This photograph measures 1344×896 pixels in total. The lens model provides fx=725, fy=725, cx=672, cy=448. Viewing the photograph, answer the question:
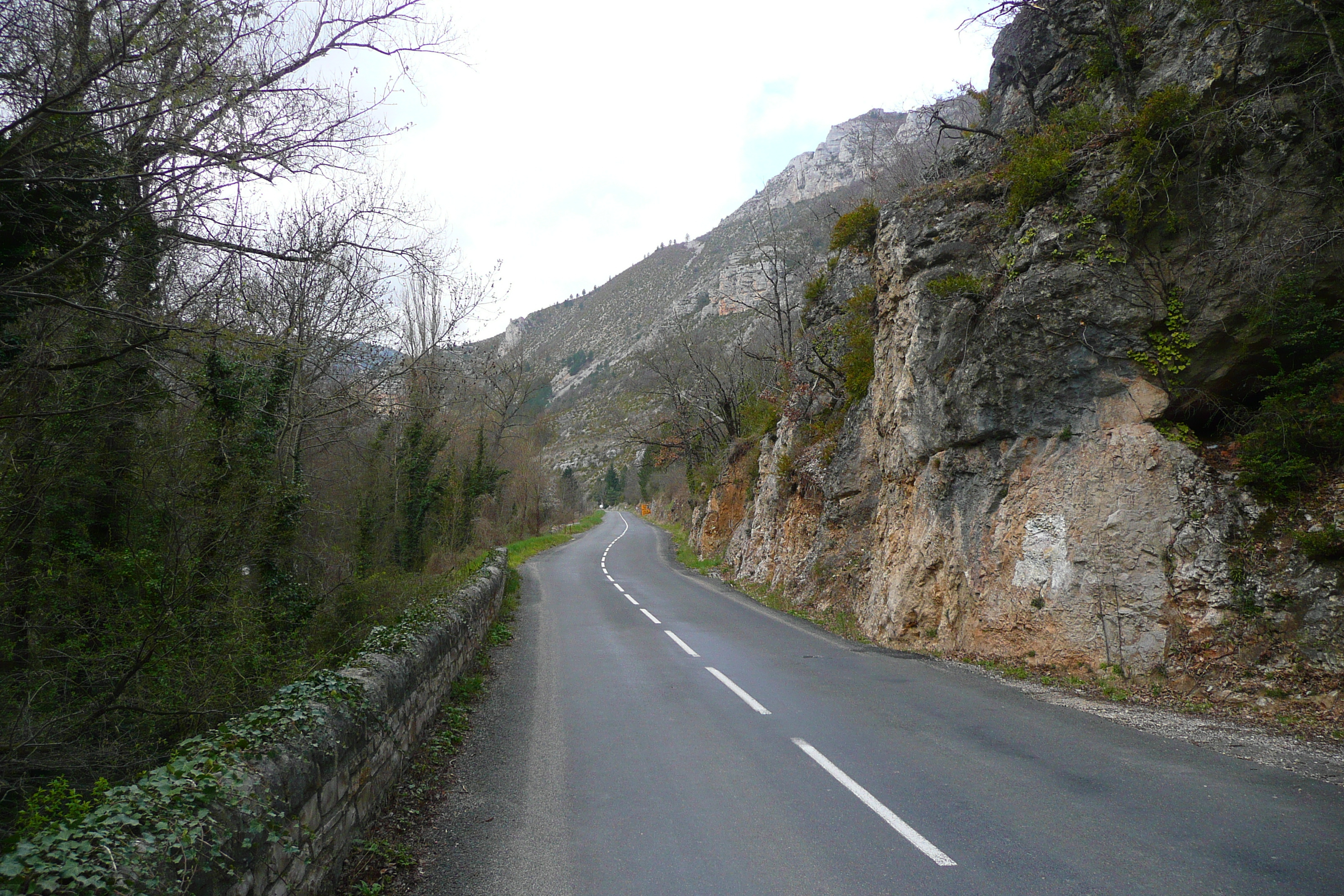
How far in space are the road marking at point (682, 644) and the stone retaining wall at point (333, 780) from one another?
4857mm

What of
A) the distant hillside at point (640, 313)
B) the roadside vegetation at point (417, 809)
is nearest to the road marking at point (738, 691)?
the roadside vegetation at point (417, 809)

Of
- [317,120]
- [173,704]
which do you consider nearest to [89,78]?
[317,120]

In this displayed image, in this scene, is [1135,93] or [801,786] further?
[1135,93]

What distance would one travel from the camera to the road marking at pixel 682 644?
37.9 ft

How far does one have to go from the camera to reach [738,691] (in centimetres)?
889

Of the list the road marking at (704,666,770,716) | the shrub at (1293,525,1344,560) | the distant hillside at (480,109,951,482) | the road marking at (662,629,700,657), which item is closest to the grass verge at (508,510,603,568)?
the distant hillside at (480,109,951,482)

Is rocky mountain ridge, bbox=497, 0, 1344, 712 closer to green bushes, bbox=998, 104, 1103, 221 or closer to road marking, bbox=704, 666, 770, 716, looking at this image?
green bushes, bbox=998, 104, 1103, 221

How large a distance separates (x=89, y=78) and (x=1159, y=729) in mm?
9853

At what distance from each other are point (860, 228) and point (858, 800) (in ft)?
51.8

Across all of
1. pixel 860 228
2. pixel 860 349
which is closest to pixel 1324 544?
pixel 860 349

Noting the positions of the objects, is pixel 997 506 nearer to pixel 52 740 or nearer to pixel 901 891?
pixel 901 891

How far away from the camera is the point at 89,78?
4.50m

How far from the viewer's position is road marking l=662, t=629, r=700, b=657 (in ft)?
37.9

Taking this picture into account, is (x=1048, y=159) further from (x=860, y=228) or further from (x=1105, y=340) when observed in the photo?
(x=860, y=228)
